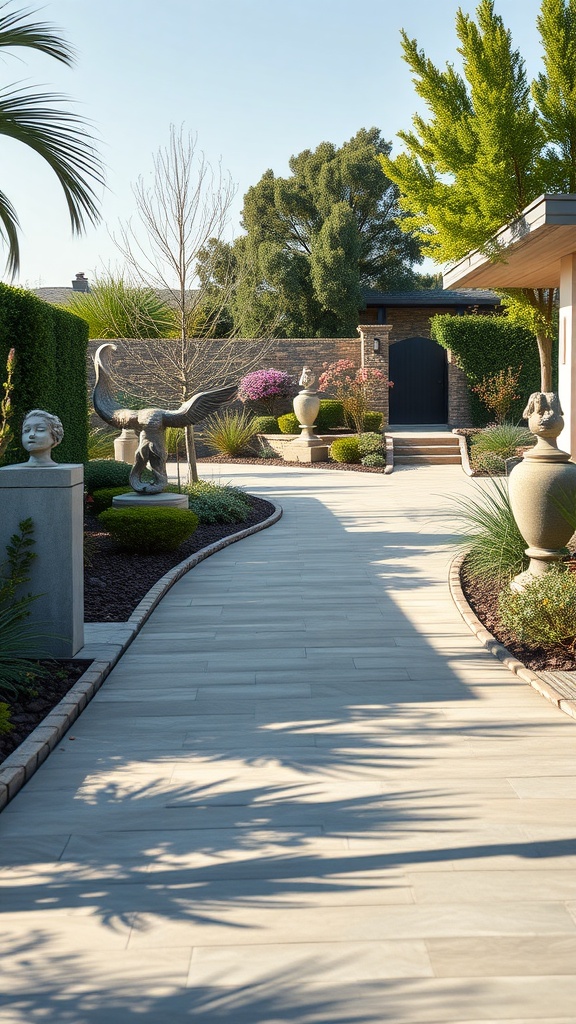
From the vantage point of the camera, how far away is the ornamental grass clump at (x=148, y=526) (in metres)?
8.84

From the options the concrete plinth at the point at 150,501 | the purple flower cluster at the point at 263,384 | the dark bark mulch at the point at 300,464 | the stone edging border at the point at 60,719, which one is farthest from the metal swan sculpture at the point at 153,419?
the purple flower cluster at the point at 263,384

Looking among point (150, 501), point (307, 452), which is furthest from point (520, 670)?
point (307, 452)

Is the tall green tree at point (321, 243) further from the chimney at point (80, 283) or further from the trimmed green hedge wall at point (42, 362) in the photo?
the trimmed green hedge wall at point (42, 362)

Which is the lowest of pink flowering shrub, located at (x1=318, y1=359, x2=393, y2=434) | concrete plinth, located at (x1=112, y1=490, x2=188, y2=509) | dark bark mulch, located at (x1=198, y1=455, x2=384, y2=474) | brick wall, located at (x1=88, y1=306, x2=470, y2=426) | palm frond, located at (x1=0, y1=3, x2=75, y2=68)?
concrete plinth, located at (x1=112, y1=490, x2=188, y2=509)

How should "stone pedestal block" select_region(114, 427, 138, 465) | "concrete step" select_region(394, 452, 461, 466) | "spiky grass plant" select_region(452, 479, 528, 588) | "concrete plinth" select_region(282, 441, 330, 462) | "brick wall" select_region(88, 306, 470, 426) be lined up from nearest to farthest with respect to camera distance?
"spiky grass plant" select_region(452, 479, 528, 588) < "stone pedestal block" select_region(114, 427, 138, 465) < "concrete step" select_region(394, 452, 461, 466) < "concrete plinth" select_region(282, 441, 330, 462) < "brick wall" select_region(88, 306, 470, 426)

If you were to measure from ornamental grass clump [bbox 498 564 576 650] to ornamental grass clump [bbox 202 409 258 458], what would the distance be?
15.2 meters

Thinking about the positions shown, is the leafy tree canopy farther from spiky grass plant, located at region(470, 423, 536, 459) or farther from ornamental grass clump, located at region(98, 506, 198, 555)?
ornamental grass clump, located at region(98, 506, 198, 555)

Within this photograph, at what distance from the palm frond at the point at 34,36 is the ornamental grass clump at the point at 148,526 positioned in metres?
3.94

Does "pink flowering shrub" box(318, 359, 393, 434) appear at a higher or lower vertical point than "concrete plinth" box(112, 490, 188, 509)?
higher

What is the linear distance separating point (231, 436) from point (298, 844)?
700 inches

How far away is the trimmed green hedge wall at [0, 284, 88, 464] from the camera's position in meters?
8.36

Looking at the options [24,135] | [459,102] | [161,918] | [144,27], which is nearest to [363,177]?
[459,102]

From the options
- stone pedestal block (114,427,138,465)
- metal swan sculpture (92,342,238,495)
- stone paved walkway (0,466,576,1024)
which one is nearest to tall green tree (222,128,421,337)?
stone pedestal block (114,427,138,465)

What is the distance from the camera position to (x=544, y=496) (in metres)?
6.39
